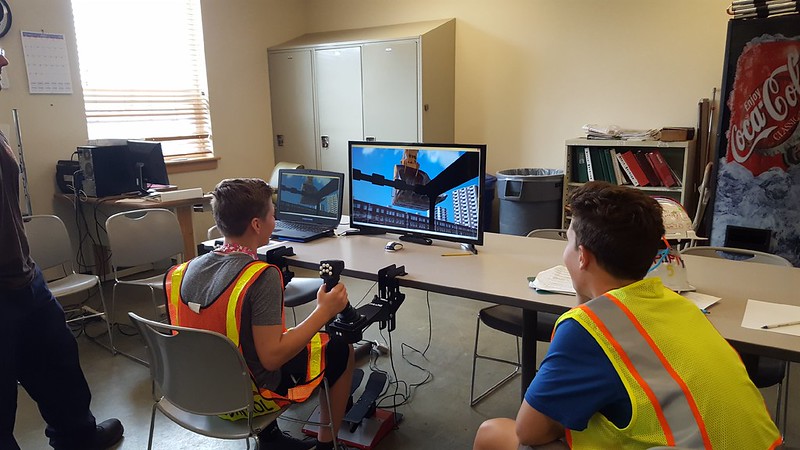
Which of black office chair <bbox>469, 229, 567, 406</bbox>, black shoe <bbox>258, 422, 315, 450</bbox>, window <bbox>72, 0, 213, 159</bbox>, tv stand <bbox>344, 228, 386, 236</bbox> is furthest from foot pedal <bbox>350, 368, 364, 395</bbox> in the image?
window <bbox>72, 0, 213, 159</bbox>

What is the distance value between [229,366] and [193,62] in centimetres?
405

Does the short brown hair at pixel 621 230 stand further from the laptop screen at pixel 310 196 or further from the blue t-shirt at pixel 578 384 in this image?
the laptop screen at pixel 310 196

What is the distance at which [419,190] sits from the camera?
2355 millimetres

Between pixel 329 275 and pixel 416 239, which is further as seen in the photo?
Result: pixel 416 239

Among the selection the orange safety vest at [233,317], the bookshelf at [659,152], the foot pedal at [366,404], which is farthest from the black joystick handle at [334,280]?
the bookshelf at [659,152]

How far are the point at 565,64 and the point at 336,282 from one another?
10.9ft

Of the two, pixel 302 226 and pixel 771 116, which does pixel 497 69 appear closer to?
pixel 771 116

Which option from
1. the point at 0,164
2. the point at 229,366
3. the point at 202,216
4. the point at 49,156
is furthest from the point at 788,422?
the point at 49,156

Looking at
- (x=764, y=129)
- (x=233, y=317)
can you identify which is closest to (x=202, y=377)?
(x=233, y=317)

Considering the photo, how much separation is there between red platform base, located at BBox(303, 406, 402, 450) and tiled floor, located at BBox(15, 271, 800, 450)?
4 centimetres

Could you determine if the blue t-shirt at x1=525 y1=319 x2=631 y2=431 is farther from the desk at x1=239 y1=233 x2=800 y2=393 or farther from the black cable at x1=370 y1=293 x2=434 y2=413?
the black cable at x1=370 y1=293 x2=434 y2=413

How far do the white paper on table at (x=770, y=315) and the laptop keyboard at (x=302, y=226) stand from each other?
1.67 m

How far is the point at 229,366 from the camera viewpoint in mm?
1478

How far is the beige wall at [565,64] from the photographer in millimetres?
3863
